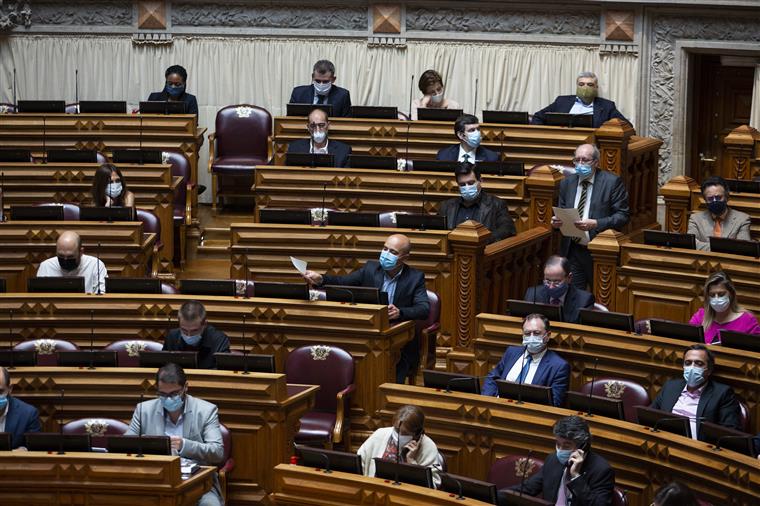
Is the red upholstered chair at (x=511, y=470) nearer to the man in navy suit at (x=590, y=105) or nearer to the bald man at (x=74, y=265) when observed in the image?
the bald man at (x=74, y=265)

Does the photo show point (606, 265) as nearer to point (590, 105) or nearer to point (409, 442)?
point (409, 442)

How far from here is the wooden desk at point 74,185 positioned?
9.77 m

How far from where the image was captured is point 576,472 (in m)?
6.23

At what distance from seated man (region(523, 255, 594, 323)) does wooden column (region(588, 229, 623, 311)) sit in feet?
1.96

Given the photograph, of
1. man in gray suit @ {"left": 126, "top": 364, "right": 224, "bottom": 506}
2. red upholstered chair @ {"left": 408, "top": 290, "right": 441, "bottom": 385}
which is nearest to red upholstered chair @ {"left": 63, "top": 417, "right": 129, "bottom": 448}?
man in gray suit @ {"left": 126, "top": 364, "right": 224, "bottom": 506}

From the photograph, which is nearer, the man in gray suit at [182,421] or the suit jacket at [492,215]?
the man in gray suit at [182,421]

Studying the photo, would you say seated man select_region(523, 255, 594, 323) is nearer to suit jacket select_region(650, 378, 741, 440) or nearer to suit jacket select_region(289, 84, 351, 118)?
suit jacket select_region(650, 378, 741, 440)

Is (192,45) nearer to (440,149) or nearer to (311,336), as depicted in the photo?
(440,149)

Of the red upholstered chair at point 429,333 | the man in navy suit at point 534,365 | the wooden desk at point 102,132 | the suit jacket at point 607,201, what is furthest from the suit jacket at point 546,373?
the wooden desk at point 102,132

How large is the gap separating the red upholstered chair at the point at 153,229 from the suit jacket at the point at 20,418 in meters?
2.35

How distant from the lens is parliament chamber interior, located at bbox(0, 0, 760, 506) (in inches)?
259

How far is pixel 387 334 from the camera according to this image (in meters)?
7.75

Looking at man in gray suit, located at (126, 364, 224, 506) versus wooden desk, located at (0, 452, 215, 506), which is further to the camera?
man in gray suit, located at (126, 364, 224, 506)

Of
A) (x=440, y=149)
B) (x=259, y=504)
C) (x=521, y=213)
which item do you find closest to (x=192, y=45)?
(x=440, y=149)
